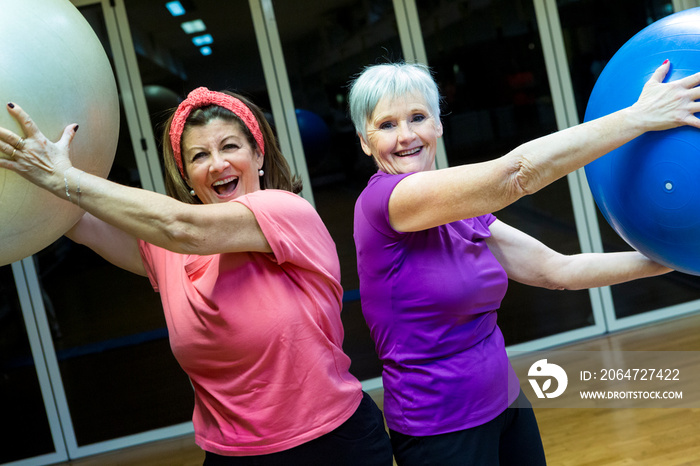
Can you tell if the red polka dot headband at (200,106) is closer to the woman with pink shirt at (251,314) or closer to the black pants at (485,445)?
the woman with pink shirt at (251,314)

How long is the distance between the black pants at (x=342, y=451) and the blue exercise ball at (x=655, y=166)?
0.64 m

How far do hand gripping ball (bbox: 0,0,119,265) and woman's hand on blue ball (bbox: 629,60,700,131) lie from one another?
37.9 inches

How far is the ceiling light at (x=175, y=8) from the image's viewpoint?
388 centimetres

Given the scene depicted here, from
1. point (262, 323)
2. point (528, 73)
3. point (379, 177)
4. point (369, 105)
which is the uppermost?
point (528, 73)

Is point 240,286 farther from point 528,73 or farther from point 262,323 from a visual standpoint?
point 528,73

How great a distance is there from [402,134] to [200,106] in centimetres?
43

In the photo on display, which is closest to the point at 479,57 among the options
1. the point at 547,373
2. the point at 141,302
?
the point at 547,373

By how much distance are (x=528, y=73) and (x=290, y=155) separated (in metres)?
1.67

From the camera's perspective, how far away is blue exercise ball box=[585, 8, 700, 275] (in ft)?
3.62

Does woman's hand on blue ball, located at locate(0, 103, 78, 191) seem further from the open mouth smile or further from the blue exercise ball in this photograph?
the blue exercise ball

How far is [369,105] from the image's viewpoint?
4.52ft

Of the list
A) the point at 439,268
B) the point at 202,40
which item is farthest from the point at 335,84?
the point at 439,268

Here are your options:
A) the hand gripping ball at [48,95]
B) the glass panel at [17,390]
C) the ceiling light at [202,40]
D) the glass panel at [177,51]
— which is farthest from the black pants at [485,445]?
the glass panel at [17,390]

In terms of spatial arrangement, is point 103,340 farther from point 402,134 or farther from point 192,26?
point 402,134
